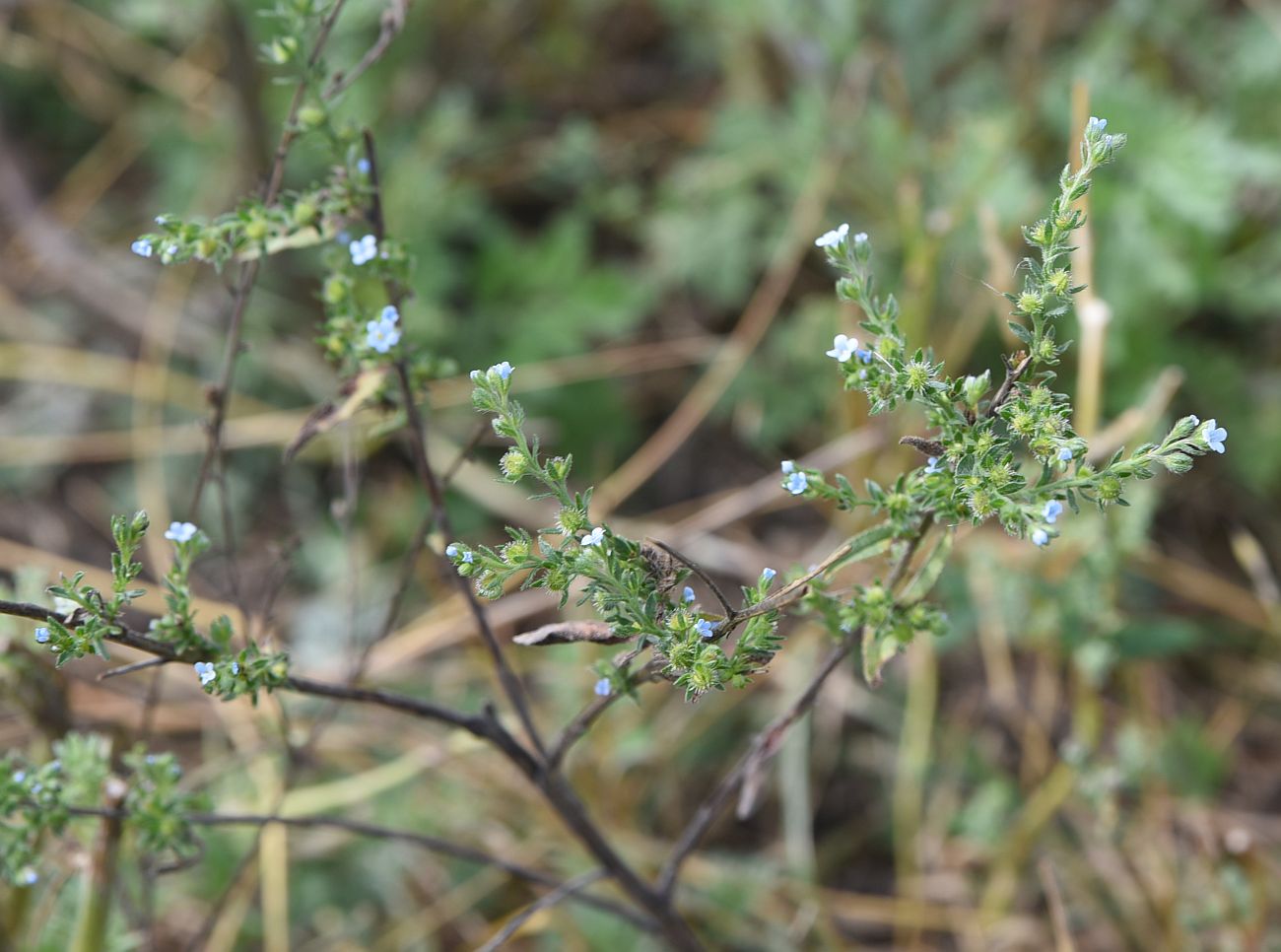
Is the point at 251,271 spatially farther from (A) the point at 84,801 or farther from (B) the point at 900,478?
(B) the point at 900,478

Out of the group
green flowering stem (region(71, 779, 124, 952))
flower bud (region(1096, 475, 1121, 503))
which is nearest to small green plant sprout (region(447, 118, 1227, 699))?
flower bud (region(1096, 475, 1121, 503))

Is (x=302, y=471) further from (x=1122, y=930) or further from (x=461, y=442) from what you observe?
(x=1122, y=930)

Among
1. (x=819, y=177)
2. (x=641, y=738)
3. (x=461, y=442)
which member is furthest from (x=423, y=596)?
(x=819, y=177)

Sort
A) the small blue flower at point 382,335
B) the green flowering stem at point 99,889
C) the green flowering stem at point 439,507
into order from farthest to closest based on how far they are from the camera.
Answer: the green flowering stem at point 99,889 < the green flowering stem at point 439,507 < the small blue flower at point 382,335

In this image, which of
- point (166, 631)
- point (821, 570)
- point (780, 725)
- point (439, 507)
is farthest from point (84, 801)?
point (821, 570)

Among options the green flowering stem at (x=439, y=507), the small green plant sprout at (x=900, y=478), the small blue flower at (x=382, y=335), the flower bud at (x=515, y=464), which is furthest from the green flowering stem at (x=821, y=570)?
the small blue flower at (x=382, y=335)

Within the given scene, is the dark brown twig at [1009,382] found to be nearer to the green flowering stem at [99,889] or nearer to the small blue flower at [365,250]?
the small blue flower at [365,250]
